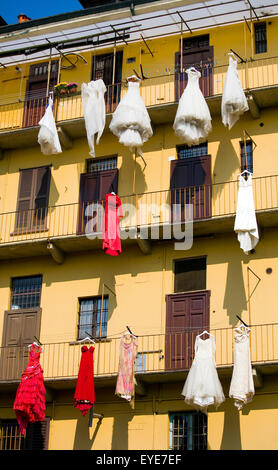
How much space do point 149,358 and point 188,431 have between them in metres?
1.93

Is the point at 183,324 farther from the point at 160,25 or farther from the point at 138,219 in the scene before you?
the point at 160,25

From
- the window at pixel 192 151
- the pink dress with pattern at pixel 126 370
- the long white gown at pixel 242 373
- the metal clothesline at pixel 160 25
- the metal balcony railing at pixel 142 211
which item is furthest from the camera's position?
the metal clothesline at pixel 160 25

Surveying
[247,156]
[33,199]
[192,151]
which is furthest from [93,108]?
[247,156]

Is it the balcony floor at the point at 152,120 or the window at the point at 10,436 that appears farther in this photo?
the balcony floor at the point at 152,120

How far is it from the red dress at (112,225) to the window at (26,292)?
8.35 feet

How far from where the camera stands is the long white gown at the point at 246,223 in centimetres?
2154

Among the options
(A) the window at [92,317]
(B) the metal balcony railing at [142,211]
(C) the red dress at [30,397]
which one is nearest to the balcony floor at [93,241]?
(B) the metal balcony railing at [142,211]

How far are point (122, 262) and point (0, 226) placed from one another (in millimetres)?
3707

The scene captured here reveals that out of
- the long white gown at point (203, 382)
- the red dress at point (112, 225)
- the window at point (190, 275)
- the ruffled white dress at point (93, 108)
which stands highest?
the ruffled white dress at point (93, 108)

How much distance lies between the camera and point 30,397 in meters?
21.7

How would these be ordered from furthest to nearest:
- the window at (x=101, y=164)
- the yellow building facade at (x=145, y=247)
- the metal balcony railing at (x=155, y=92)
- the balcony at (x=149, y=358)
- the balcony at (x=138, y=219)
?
the window at (x=101, y=164) < the metal balcony railing at (x=155, y=92) < the balcony at (x=138, y=219) < the yellow building facade at (x=145, y=247) < the balcony at (x=149, y=358)

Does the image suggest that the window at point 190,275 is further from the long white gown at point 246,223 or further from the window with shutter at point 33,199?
the window with shutter at point 33,199

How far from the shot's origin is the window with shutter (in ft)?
82.2
